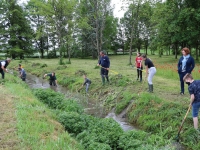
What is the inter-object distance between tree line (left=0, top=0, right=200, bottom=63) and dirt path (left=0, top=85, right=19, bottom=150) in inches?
645

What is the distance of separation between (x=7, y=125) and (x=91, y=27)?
23.0 meters

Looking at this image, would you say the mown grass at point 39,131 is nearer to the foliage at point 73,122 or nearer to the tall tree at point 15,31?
the foliage at point 73,122

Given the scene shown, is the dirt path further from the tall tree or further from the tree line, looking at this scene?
the tall tree

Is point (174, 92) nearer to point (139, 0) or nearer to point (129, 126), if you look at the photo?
point (129, 126)

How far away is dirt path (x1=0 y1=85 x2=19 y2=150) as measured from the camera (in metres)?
4.65

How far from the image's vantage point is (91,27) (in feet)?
89.5

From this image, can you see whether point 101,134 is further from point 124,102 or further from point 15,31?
point 15,31

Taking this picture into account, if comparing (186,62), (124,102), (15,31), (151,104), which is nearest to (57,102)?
(124,102)

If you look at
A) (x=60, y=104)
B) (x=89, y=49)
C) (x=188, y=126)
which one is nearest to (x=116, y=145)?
(x=188, y=126)

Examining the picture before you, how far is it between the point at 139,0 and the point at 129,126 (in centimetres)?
1850

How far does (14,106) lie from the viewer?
287 inches

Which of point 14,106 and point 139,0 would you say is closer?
point 14,106

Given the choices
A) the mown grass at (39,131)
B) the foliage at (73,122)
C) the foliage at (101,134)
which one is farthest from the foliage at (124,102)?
the mown grass at (39,131)

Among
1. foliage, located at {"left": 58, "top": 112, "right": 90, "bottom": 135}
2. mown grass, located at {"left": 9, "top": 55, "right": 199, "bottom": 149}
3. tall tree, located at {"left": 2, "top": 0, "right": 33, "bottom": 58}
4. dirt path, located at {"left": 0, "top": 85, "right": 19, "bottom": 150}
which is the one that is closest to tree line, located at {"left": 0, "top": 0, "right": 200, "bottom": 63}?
tall tree, located at {"left": 2, "top": 0, "right": 33, "bottom": 58}
